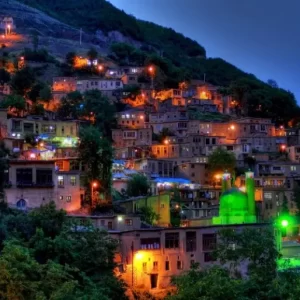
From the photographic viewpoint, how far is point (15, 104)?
59.4 meters

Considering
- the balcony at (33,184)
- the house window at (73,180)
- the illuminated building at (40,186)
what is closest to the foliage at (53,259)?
the illuminated building at (40,186)

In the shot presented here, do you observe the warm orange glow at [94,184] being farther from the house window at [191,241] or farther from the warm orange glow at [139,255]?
the warm orange glow at [139,255]

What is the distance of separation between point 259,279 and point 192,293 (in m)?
2.77

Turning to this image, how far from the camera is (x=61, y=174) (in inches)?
1625

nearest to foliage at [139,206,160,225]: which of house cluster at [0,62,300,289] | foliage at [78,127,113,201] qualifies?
house cluster at [0,62,300,289]

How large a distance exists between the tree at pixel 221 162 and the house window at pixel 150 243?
2110cm

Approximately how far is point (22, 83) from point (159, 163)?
669 inches

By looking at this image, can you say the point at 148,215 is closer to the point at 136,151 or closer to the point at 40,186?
the point at 40,186

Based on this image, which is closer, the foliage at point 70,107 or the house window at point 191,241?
the house window at point 191,241

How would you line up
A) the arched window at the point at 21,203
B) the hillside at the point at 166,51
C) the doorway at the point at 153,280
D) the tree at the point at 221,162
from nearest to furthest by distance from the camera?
the doorway at the point at 153,280 < the arched window at the point at 21,203 < the tree at the point at 221,162 < the hillside at the point at 166,51

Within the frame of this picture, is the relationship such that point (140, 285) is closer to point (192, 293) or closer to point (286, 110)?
point (192, 293)

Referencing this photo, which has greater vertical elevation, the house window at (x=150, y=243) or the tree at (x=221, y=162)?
the tree at (x=221, y=162)

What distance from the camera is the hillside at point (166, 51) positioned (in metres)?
80.1

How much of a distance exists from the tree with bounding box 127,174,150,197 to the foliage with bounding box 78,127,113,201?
5493 millimetres
